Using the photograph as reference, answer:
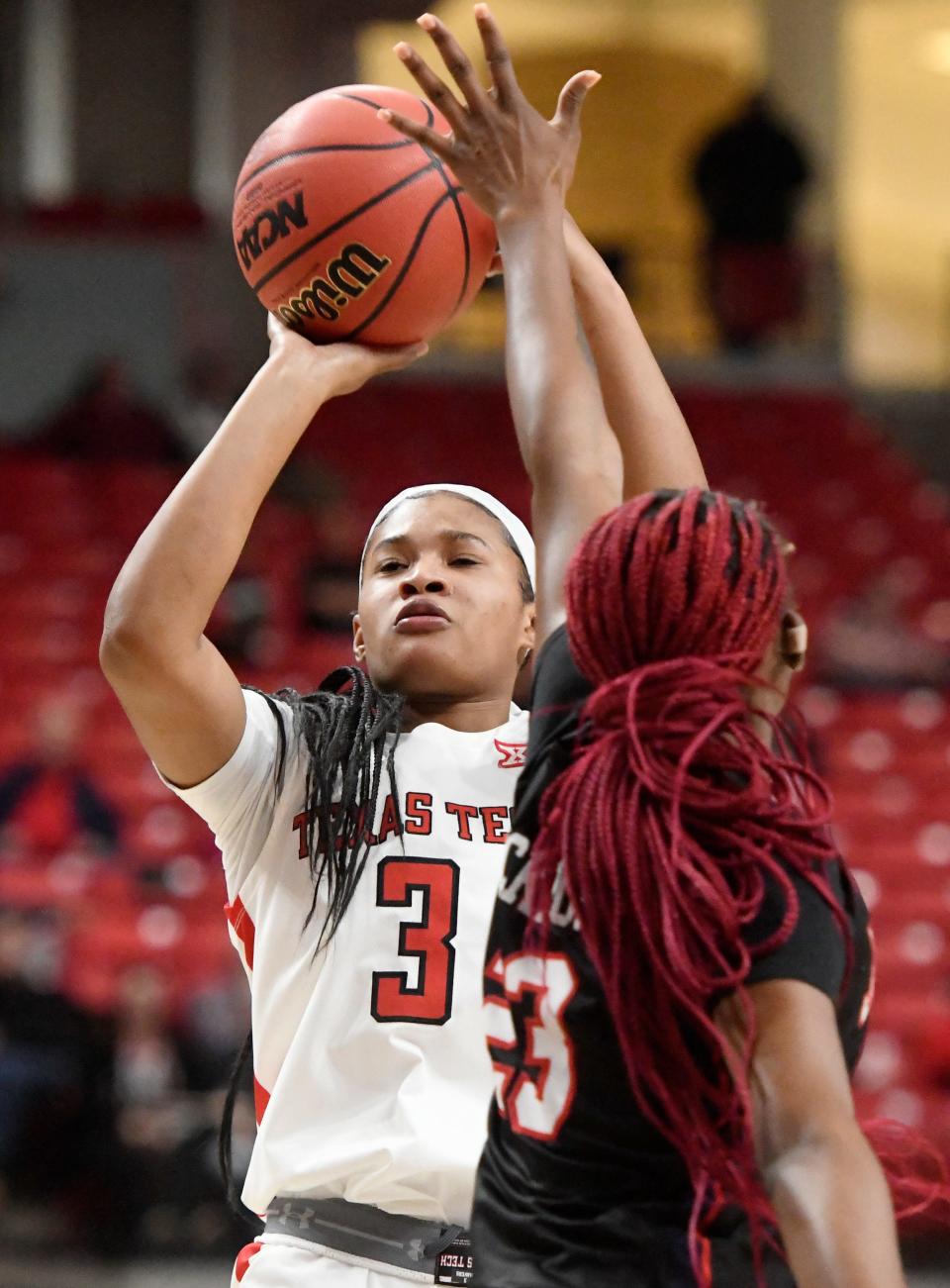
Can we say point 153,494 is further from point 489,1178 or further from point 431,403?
point 489,1178

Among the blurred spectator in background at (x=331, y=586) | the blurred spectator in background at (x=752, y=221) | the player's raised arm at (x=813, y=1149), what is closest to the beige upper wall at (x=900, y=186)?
the blurred spectator in background at (x=752, y=221)

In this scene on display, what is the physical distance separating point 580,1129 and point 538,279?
0.93 meters

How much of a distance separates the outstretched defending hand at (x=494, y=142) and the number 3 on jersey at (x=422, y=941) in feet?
3.00

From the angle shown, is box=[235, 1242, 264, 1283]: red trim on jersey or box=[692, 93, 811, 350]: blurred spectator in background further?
box=[692, 93, 811, 350]: blurred spectator in background

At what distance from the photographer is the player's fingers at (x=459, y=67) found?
6.97 ft

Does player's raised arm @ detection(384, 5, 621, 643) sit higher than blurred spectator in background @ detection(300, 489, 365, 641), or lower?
lower

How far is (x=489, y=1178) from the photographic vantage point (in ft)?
6.42

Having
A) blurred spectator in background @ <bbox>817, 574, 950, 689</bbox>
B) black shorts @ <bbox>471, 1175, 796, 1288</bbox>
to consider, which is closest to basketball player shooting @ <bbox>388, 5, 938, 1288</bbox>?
black shorts @ <bbox>471, 1175, 796, 1288</bbox>

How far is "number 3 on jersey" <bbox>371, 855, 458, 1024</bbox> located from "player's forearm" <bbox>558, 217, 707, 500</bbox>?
63 centimetres

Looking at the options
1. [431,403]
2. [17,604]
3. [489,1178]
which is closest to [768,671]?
[489,1178]

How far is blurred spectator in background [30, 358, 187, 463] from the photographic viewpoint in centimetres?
1140

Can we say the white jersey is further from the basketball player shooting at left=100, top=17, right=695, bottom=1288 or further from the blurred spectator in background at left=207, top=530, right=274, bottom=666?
the blurred spectator in background at left=207, top=530, right=274, bottom=666

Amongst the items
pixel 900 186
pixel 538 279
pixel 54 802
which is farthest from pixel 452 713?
pixel 900 186

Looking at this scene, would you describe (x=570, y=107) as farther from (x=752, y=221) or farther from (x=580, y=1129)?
(x=752, y=221)
